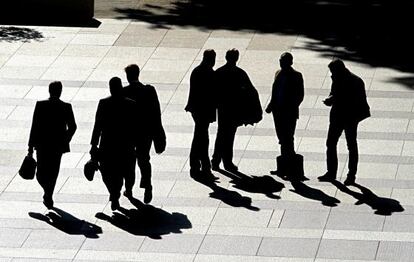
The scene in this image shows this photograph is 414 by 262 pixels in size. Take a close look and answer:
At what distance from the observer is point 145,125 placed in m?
15.3

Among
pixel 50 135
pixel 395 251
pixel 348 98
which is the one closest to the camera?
pixel 395 251

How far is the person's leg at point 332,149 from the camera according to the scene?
52.6 feet

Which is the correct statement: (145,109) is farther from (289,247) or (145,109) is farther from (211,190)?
(289,247)

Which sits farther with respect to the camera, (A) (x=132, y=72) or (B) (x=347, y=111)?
(B) (x=347, y=111)

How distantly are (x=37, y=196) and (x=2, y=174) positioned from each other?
0.93 metres

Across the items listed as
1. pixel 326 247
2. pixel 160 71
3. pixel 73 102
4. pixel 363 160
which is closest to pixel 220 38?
pixel 160 71

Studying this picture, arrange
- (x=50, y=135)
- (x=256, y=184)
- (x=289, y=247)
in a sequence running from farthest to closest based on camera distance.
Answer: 1. (x=256, y=184)
2. (x=50, y=135)
3. (x=289, y=247)

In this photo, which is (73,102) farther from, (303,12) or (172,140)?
(303,12)

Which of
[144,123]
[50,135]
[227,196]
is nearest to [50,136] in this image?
[50,135]

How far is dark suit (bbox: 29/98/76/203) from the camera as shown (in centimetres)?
1502

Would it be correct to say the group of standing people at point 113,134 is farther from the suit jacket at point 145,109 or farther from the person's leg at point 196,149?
the person's leg at point 196,149

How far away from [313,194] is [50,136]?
10.6 ft

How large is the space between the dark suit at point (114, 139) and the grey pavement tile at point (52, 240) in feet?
2.77

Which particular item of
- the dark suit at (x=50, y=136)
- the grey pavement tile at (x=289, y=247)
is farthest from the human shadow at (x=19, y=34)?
the grey pavement tile at (x=289, y=247)
